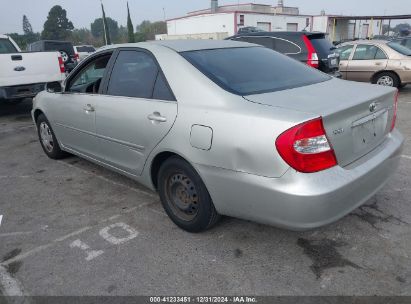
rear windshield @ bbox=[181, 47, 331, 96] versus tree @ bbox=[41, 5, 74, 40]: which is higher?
tree @ bbox=[41, 5, 74, 40]

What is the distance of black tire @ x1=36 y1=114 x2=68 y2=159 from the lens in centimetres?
512

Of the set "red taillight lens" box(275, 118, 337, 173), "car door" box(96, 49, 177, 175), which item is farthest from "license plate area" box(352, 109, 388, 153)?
"car door" box(96, 49, 177, 175)

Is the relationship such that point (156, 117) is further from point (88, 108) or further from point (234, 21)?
point (234, 21)

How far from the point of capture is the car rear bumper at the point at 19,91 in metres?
7.89

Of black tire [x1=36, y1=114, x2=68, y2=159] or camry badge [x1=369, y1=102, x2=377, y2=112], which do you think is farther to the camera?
black tire [x1=36, y1=114, x2=68, y2=159]

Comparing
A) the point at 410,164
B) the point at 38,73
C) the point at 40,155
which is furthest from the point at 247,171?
the point at 38,73

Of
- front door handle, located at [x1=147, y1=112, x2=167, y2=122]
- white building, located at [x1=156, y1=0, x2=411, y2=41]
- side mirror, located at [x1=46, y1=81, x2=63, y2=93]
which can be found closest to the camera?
front door handle, located at [x1=147, y1=112, x2=167, y2=122]

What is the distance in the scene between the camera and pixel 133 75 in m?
3.52

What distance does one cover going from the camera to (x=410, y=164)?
4.62 meters

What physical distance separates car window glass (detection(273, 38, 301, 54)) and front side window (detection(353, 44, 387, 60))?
2.74 meters

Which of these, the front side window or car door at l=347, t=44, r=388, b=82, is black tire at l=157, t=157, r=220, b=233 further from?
the front side window

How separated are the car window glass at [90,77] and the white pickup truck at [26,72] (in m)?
4.29

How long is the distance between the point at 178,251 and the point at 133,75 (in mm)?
1709

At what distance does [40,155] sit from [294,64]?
4158 millimetres
